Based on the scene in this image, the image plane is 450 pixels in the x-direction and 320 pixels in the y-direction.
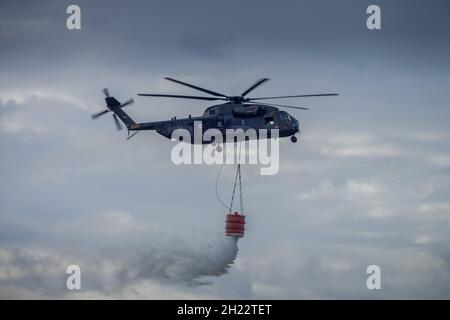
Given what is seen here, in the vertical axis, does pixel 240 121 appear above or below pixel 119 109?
below

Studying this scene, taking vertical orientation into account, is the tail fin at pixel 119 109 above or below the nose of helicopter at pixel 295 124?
above

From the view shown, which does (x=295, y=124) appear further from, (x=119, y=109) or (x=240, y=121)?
(x=119, y=109)

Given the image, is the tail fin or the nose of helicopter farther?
the tail fin

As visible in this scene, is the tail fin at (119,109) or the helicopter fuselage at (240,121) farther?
the tail fin at (119,109)

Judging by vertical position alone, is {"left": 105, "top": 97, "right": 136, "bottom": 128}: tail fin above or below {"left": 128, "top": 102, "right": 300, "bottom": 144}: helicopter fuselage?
above

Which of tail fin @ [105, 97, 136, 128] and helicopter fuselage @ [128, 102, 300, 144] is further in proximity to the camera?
tail fin @ [105, 97, 136, 128]

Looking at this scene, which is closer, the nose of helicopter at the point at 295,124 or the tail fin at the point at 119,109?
the nose of helicopter at the point at 295,124

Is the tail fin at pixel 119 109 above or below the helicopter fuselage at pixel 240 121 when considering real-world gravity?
above

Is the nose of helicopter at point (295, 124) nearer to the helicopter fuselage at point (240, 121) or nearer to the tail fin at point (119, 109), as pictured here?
the helicopter fuselage at point (240, 121)

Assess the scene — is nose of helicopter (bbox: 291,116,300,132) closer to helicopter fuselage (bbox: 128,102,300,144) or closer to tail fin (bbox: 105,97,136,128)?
helicopter fuselage (bbox: 128,102,300,144)

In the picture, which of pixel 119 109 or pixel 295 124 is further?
pixel 119 109
